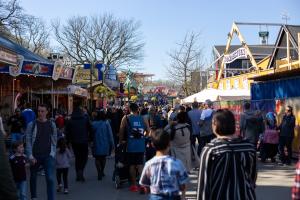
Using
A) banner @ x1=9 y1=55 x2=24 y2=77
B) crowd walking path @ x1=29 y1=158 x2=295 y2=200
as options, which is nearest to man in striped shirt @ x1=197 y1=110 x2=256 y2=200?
crowd walking path @ x1=29 y1=158 x2=295 y2=200

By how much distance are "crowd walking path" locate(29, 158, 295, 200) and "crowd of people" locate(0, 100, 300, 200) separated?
238 millimetres

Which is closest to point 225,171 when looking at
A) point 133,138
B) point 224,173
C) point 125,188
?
point 224,173

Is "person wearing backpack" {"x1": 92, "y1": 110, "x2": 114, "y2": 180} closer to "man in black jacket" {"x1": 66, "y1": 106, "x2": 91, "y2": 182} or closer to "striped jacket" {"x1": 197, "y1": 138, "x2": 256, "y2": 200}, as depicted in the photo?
"man in black jacket" {"x1": 66, "y1": 106, "x2": 91, "y2": 182}

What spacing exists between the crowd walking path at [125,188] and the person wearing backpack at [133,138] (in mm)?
482

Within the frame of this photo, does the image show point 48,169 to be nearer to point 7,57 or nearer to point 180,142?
point 180,142

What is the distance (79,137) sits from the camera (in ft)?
35.9

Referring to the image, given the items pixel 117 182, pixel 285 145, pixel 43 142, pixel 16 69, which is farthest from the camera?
pixel 16 69

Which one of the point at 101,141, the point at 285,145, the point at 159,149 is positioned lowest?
the point at 285,145

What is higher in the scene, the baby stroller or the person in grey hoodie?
the person in grey hoodie

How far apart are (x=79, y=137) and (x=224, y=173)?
23.8ft

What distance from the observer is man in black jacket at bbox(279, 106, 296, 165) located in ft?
44.1

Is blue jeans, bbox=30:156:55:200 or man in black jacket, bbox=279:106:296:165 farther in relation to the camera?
man in black jacket, bbox=279:106:296:165

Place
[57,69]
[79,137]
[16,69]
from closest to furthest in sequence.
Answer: [79,137] < [16,69] < [57,69]

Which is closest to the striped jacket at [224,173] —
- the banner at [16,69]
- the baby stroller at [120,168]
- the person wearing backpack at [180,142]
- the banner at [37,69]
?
the person wearing backpack at [180,142]
